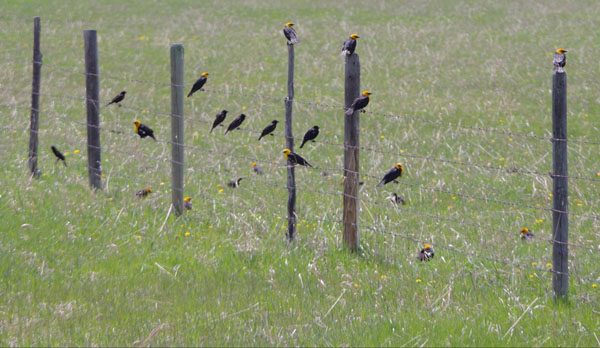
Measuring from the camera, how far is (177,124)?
832 cm

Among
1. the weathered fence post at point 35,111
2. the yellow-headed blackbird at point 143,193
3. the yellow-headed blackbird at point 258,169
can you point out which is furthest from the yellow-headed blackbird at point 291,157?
the weathered fence post at point 35,111

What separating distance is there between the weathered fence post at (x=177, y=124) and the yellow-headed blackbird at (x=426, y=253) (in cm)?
284

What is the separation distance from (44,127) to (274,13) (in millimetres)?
17407

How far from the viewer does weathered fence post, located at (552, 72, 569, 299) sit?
5664mm

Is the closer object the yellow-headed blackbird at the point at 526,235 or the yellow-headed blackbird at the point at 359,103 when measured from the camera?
the yellow-headed blackbird at the point at 359,103

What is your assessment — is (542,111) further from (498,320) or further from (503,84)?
(498,320)

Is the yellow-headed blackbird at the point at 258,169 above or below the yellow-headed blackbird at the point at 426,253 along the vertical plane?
above

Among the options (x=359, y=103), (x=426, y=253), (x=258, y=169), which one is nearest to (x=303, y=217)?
(x=426, y=253)

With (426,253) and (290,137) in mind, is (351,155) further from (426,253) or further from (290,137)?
(426,253)

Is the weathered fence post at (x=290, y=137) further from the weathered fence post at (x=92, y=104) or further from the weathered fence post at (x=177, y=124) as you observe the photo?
the weathered fence post at (x=92, y=104)

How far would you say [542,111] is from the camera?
52.0ft

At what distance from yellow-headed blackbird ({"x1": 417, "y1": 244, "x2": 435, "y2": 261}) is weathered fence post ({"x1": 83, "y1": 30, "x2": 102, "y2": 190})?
4.22m

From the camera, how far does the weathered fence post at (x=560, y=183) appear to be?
5.66 meters

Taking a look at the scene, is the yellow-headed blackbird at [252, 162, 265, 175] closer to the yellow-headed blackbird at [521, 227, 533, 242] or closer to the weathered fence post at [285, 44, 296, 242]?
the weathered fence post at [285, 44, 296, 242]
